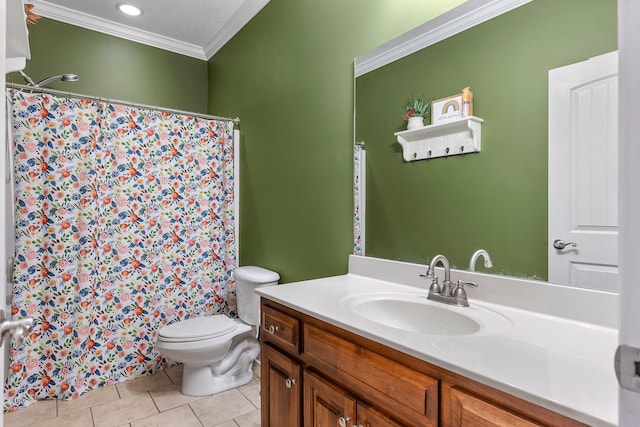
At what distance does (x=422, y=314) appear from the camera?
52.5 inches

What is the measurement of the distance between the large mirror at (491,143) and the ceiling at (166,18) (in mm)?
1663

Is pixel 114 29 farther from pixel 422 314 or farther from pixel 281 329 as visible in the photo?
pixel 422 314

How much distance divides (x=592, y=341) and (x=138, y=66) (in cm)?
365

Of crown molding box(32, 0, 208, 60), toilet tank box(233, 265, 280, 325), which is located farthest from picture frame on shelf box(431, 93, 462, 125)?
crown molding box(32, 0, 208, 60)

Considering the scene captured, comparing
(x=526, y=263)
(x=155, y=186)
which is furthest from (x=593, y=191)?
(x=155, y=186)

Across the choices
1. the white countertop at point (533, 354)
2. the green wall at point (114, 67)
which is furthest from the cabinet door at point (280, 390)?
the green wall at point (114, 67)

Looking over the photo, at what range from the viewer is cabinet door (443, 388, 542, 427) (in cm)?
74

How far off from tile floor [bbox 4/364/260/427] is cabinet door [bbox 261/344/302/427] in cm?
58

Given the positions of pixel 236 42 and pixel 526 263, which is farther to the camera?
pixel 236 42

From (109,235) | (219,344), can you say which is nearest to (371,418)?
(219,344)

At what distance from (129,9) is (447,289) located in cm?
311

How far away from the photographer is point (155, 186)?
101 inches

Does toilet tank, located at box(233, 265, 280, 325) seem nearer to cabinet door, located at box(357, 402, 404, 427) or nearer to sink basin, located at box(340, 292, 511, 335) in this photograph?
sink basin, located at box(340, 292, 511, 335)

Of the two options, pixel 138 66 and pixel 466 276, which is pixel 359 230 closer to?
pixel 466 276
